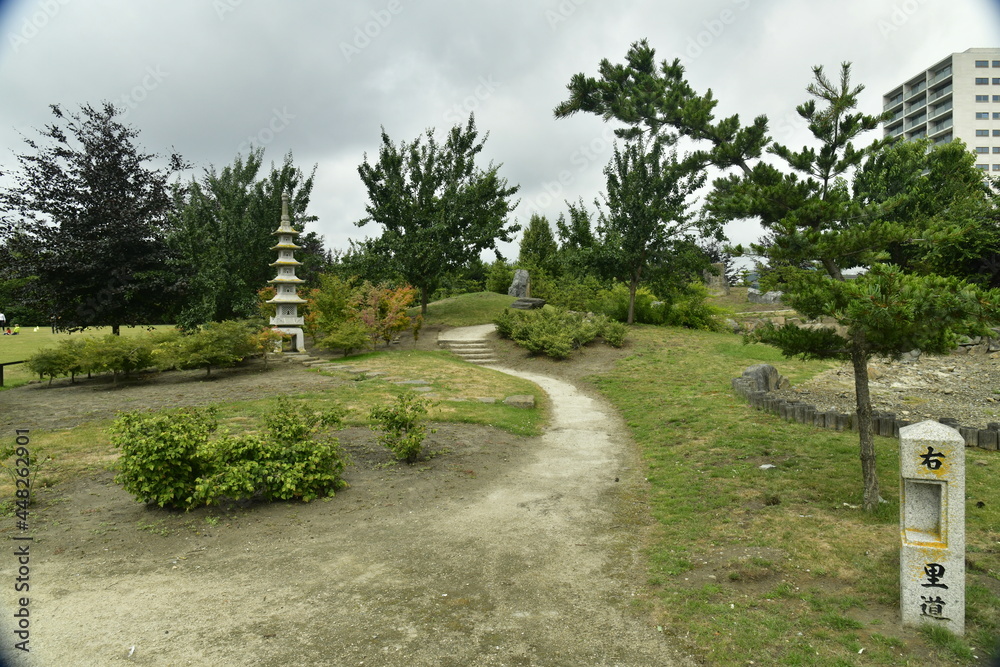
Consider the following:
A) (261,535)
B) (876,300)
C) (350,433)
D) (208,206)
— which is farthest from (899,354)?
(208,206)

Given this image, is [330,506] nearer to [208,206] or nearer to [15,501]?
[15,501]

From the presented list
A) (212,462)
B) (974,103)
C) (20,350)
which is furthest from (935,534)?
(974,103)

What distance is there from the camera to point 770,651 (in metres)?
3.09

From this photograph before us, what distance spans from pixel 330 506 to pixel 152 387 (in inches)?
393

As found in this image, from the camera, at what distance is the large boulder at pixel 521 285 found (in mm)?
30672

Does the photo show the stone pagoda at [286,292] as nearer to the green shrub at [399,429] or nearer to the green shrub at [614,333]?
the green shrub at [614,333]

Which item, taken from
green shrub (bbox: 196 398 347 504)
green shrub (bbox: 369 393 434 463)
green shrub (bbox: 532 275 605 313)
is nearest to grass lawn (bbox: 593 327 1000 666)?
green shrub (bbox: 369 393 434 463)

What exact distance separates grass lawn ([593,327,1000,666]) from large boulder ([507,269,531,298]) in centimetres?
2234

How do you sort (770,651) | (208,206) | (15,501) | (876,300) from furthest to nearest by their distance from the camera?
(208,206)
(15,501)
(876,300)
(770,651)

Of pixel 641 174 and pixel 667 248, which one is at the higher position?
pixel 641 174

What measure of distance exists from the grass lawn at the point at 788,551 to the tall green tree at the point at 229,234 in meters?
16.9

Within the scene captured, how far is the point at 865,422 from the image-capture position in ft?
16.5

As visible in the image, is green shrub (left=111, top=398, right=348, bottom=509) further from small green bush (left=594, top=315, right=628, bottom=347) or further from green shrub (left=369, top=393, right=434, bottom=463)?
small green bush (left=594, top=315, right=628, bottom=347)

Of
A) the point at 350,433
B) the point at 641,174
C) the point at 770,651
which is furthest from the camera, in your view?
the point at 641,174
